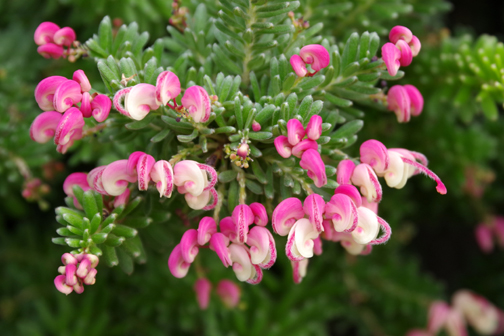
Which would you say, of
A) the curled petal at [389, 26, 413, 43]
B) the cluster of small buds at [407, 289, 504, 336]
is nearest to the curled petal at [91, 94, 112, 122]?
the curled petal at [389, 26, 413, 43]

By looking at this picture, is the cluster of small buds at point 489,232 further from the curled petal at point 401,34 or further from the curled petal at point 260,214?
the curled petal at point 260,214

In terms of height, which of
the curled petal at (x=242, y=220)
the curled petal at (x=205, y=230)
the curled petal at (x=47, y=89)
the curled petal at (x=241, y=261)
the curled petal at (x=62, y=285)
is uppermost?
the curled petal at (x=47, y=89)

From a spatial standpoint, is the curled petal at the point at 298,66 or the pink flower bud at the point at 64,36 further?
the pink flower bud at the point at 64,36

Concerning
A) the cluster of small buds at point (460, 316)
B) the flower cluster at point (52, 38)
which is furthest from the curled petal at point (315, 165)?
the cluster of small buds at point (460, 316)

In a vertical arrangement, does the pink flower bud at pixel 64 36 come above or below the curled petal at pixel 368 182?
above

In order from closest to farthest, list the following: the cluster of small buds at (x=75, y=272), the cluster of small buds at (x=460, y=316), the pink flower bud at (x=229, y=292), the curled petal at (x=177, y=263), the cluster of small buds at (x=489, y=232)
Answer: the cluster of small buds at (x=75, y=272), the curled petal at (x=177, y=263), the pink flower bud at (x=229, y=292), the cluster of small buds at (x=460, y=316), the cluster of small buds at (x=489, y=232)

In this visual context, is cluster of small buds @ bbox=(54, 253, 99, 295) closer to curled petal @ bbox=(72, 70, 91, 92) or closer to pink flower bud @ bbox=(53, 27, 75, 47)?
curled petal @ bbox=(72, 70, 91, 92)

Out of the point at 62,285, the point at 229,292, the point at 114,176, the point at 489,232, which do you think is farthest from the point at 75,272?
the point at 489,232

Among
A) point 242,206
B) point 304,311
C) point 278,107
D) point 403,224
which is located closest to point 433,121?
point 403,224

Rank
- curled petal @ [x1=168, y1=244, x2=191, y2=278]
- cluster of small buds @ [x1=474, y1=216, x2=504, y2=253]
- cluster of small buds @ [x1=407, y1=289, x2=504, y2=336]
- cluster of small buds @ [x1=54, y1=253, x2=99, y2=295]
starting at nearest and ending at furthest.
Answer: cluster of small buds @ [x1=54, y1=253, x2=99, y2=295]
curled petal @ [x1=168, y1=244, x2=191, y2=278]
cluster of small buds @ [x1=407, y1=289, x2=504, y2=336]
cluster of small buds @ [x1=474, y1=216, x2=504, y2=253]
